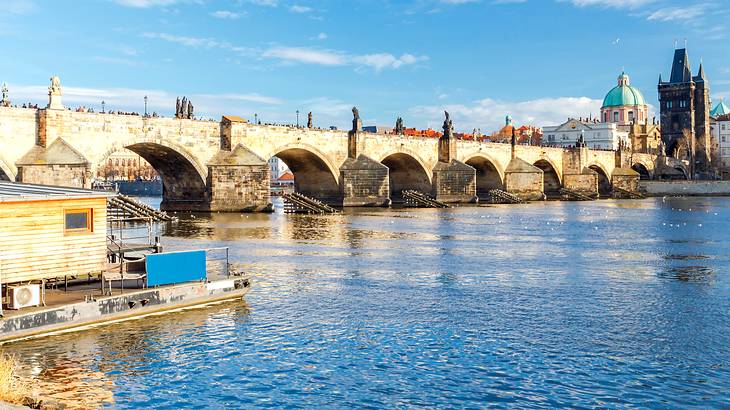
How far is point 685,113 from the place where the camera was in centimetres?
16112

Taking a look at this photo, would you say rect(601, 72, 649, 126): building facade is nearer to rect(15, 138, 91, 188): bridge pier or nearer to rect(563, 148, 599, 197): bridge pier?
rect(563, 148, 599, 197): bridge pier

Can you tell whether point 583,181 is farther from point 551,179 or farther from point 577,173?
point 551,179

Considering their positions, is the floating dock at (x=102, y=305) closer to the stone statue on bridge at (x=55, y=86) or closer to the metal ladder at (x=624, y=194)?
the stone statue on bridge at (x=55, y=86)

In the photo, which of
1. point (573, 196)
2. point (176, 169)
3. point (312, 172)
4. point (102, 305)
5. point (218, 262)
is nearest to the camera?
point (102, 305)

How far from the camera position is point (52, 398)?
37.0 feet

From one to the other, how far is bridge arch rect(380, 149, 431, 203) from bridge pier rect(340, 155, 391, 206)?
8821 mm

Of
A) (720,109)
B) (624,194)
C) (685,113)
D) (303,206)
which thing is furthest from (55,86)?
(720,109)

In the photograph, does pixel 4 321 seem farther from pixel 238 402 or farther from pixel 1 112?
pixel 1 112

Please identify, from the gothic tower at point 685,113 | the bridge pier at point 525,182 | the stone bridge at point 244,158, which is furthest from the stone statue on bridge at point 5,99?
the gothic tower at point 685,113

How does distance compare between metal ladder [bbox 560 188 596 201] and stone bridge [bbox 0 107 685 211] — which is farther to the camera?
metal ladder [bbox 560 188 596 201]

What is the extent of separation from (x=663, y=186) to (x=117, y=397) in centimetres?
11133

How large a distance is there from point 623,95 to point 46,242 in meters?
179

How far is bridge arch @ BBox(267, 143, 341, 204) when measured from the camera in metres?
63.8

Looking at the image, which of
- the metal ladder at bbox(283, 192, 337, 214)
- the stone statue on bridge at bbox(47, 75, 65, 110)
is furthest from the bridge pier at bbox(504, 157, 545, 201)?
the stone statue on bridge at bbox(47, 75, 65, 110)
